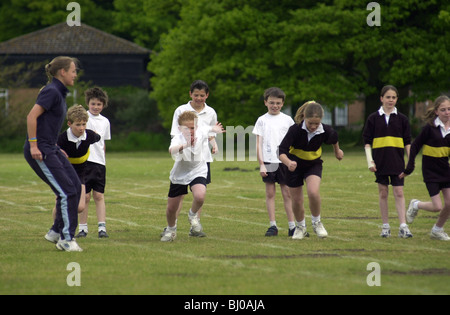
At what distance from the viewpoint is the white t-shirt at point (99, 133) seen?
11484 mm

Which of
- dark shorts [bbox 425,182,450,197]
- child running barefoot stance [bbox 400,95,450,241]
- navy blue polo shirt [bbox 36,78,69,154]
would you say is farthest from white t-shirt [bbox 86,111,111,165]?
dark shorts [bbox 425,182,450,197]

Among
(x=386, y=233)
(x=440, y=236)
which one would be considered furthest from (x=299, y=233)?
(x=440, y=236)

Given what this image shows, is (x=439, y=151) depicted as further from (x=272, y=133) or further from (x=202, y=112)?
(x=202, y=112)

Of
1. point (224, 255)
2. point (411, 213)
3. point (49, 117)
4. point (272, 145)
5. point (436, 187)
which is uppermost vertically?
point (49, 117)

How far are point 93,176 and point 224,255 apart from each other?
119 inches

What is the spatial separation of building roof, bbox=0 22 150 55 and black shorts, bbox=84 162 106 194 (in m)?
52.7

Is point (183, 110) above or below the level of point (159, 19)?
below

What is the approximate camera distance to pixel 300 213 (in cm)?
1081

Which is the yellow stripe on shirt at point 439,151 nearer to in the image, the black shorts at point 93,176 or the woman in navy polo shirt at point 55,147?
the black shorts at point 93,176

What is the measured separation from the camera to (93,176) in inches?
449

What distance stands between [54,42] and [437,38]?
33858 mm

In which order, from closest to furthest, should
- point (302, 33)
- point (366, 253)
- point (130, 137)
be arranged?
point (366, 253) → point (302, 33) → point (130, 137)
